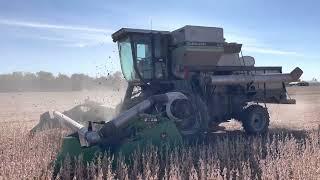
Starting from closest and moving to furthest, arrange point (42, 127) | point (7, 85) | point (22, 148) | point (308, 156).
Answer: point (308, 156)
point (22, 148)
point (42, 127)
point (7, 85)

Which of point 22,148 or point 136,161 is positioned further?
point 22,148

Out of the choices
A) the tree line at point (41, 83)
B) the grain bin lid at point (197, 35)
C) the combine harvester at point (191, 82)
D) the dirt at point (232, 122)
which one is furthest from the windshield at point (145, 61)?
the tree line at point (41, 83)

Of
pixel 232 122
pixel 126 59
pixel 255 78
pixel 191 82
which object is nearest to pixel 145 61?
pixel 126 59

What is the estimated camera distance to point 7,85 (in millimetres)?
57844

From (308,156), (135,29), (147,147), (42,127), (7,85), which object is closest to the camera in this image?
(308,156)

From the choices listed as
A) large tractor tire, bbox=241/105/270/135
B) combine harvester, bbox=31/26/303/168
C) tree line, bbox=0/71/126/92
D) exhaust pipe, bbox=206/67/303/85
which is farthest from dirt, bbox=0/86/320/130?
tree line, bbox=0/71/126/92

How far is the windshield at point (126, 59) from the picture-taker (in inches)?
393

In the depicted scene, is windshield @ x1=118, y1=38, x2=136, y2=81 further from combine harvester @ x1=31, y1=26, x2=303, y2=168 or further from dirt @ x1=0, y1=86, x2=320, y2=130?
dirt @ x1=0, y1=86, x2=320, y2=130

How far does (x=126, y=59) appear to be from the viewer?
10.3m

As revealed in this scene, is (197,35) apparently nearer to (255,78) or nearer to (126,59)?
(126,59)

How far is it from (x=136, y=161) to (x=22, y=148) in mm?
2586

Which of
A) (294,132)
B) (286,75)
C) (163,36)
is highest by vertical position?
(163,36)

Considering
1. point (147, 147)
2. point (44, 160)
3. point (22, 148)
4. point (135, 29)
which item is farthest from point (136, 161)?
point (135, 29)

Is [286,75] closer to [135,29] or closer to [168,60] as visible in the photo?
[168,60]
